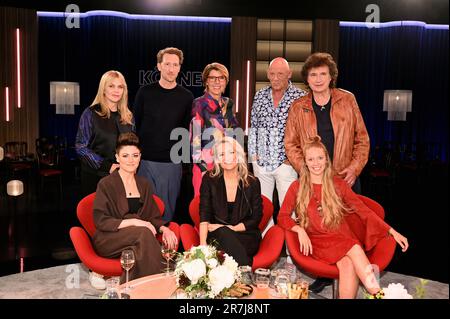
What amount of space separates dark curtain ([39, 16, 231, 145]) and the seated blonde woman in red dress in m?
8.41

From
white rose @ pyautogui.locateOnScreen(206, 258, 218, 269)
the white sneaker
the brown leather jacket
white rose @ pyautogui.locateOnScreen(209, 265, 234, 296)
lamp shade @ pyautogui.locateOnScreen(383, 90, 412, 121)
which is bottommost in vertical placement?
the white sneaker

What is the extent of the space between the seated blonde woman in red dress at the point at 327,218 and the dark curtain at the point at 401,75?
8880 mm

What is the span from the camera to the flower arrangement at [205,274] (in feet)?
7.37

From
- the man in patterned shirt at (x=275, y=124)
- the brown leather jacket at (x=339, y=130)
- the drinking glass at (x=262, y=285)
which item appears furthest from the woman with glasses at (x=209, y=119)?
the drinking glass at (x=262, y=285)

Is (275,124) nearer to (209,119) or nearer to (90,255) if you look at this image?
(209,119)

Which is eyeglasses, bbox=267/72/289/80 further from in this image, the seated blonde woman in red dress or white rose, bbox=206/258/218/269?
white rose, bbox=206/258/218/269

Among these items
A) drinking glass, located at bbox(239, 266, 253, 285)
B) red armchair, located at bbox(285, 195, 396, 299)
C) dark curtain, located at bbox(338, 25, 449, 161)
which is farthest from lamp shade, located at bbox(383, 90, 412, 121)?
drinking glass, located at bbox(239, 266, 253, 285)

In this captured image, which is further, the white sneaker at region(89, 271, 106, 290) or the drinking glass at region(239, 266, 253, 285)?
the white sneaker at region(89, 271, 106, 290)

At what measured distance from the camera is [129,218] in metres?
3.40

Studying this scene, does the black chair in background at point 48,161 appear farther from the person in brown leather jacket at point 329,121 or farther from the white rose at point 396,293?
the white rose at point 396,293

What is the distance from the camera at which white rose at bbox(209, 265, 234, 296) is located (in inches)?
88.2

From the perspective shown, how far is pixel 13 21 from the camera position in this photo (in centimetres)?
1085

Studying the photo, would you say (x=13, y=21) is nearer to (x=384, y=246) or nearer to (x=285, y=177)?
(x=285, y=177)

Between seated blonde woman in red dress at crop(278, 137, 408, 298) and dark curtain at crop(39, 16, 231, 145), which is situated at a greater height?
dark curtain at crop(39, 16, 231, 145)
